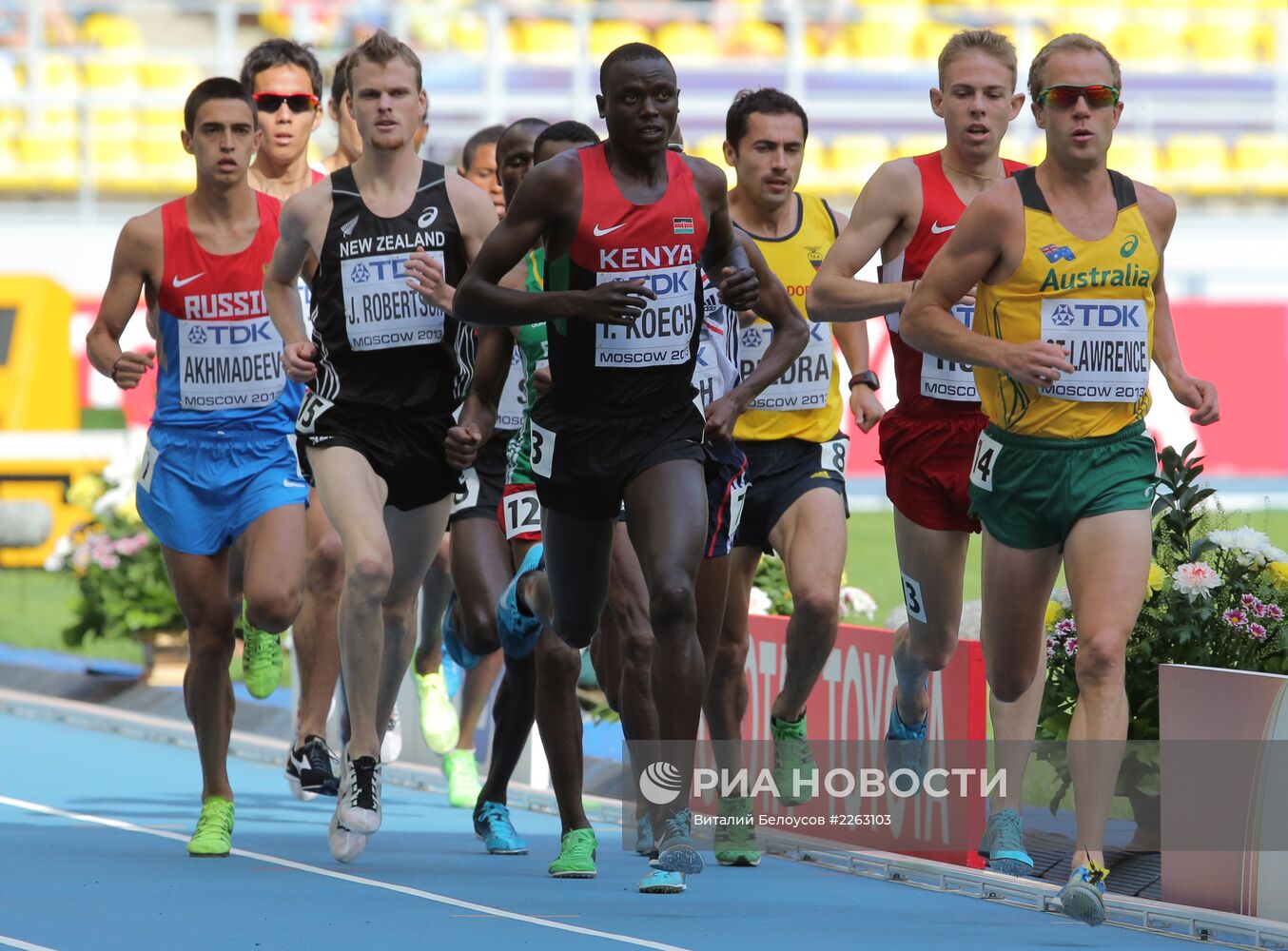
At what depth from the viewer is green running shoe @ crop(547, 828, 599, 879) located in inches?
267

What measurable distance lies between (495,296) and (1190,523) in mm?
2609

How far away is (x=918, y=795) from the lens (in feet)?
23.8

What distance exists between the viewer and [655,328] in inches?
243

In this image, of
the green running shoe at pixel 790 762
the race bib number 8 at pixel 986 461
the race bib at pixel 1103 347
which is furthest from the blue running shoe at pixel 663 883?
the race bib at pixel 1103 347

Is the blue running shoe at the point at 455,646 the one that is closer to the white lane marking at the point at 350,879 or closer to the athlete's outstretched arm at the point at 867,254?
the white lane marking at the point at 350,879

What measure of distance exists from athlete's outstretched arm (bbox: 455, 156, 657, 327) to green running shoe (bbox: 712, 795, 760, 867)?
1916mm

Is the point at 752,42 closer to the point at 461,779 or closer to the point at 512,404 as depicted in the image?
the point at 461,779

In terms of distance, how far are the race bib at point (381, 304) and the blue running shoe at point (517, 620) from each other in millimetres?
814

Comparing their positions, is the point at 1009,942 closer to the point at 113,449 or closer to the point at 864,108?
the point at 113,449

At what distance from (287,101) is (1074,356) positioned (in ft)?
13.8

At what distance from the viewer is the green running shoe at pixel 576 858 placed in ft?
22.3

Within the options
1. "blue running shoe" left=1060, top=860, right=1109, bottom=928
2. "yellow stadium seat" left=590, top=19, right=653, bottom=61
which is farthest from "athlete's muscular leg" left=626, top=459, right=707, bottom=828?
"yellow stadium seat" left=590, top=19, right=653, bottom=61

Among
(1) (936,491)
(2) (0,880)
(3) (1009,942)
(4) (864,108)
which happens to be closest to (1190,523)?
(1) (936,491)

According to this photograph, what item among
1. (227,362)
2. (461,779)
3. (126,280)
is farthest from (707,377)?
(461,779)
